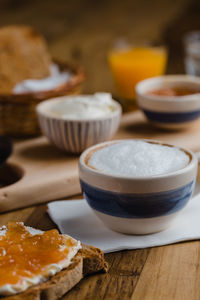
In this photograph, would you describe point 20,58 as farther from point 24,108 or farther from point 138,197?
point 138,197

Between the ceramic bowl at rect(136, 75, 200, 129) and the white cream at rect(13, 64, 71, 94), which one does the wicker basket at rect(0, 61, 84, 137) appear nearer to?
the white cream at rect(13, 64, 71, 94)

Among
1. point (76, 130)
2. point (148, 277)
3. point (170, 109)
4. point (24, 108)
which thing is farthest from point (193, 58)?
point (148, 277)

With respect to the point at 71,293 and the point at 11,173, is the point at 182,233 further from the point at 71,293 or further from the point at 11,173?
the point at 11,173

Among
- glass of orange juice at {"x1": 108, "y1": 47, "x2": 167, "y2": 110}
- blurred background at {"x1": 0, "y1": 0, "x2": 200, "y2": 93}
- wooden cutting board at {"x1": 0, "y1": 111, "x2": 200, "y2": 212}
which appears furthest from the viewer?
blurred background at {"x1": 0, "y1": 0, "x2": 200, "y2": 93}

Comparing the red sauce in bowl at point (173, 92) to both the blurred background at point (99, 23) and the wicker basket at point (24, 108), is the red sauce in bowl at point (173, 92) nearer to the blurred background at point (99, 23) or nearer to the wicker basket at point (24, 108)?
the wicker basket at point (24, 108)

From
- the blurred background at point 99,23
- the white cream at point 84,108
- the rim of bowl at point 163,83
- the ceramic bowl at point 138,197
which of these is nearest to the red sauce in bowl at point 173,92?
the rim of bowl at point 163,83

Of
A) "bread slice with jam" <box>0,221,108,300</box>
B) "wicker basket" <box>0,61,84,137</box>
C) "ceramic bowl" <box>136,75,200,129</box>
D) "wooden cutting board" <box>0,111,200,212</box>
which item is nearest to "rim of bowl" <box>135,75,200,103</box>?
"ceramic bowl" <box>136,75,200,129</box>
